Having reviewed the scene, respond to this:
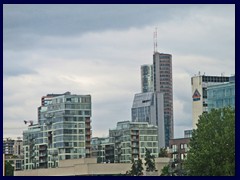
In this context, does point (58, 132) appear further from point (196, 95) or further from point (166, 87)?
point (166, 87)

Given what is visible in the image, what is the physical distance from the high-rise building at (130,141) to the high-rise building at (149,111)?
1.99ft

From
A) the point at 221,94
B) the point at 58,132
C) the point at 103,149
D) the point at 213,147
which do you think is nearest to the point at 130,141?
the point at 103,149

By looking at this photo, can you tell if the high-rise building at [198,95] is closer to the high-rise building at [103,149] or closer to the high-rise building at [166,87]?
the high-rise building at [166,87]

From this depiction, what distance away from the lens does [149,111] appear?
31.6 m

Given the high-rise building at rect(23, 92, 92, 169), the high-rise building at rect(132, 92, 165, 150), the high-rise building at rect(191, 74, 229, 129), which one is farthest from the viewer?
the high-rise building at rect(132, 92, 165, 150)

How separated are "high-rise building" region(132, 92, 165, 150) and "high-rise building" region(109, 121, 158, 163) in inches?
23.8

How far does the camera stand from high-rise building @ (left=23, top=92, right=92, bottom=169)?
27172 mm

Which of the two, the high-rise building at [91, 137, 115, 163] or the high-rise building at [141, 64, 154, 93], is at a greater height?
the high-rise building at [141, 64, 154, 93]

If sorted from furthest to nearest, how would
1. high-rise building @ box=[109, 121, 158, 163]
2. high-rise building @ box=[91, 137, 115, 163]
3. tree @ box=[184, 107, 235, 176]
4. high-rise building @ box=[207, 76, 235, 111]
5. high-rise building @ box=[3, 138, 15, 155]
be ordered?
high-rise building @ box=[3, 138, 15, 155], high-rise building @ box=[91, 137, 115, 163], high-rise building @ box=[109, 121, 158, 163], high-rise building @ box=[207, 76, 235, 111], tree @ box=[184, 107, 235, 176]

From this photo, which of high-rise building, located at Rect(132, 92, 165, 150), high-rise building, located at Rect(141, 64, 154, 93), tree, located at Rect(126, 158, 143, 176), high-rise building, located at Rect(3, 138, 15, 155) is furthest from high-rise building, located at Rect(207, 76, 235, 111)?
high-rise building, located at Rect(3, 138, 15, 155)

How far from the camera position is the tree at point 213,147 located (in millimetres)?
13008

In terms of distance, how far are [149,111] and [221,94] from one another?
6907 mm

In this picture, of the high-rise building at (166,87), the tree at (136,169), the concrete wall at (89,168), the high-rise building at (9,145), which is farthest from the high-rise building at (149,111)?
the high-rise building at (9,145)

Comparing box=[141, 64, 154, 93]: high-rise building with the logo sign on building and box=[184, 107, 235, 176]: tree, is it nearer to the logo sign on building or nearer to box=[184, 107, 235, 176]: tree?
the logo sign on building
